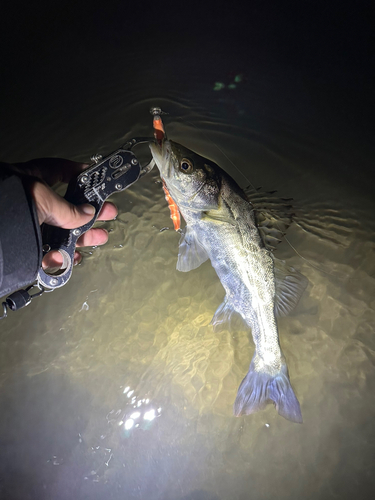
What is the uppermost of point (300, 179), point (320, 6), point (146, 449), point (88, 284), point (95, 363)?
point (320, 6)

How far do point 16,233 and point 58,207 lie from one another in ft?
0.66

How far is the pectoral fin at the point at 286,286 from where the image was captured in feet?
4.37

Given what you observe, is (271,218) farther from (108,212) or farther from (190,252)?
(108,212)

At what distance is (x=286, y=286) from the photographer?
4.40 ft

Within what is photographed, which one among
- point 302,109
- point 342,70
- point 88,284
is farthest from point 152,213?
point 342,70

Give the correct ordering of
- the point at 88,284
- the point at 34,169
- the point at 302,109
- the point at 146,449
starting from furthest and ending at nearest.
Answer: the point at 302,109, the point at 88,284, the point at 146,449, the point at 34,169

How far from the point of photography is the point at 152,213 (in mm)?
1860

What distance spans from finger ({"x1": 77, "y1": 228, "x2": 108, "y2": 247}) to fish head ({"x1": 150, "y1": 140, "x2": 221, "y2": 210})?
657 millimetres

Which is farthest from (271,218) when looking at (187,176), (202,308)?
(202,308)

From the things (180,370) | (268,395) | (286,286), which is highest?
(286,286)

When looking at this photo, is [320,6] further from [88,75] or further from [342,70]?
[88,75]

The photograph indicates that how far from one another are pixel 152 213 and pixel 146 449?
4.69 feet

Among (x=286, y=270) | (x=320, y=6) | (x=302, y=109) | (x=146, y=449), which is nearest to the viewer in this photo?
(x=286, y=270)

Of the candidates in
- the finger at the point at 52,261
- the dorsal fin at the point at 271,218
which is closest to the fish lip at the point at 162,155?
the dorsal fin at the point at 271,218
